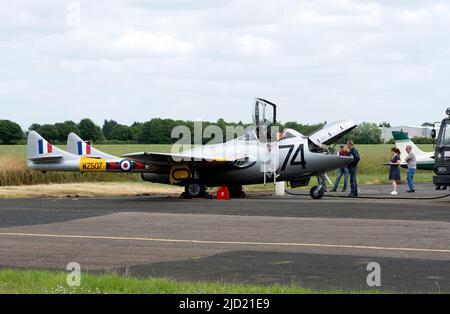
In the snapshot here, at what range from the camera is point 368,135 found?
286 ft

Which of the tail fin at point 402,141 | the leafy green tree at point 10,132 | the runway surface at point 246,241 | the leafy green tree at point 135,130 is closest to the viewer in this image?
the runway surface at point 246,241

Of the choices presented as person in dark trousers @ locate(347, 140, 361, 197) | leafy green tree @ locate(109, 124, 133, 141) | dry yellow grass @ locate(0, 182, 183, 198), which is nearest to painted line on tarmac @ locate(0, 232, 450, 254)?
dry yellow grass @ locate(0, 182, 183, 198)

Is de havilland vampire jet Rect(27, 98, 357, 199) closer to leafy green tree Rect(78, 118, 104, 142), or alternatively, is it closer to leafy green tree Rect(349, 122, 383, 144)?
leafy green tree Rect(78, 118, 104, 142)

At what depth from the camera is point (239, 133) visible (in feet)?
88.2

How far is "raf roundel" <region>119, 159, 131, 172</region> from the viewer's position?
26.4 meters

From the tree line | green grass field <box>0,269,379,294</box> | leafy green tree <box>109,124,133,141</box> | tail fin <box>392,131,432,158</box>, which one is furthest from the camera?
leafy green tree <box>109,124,133,141</box>

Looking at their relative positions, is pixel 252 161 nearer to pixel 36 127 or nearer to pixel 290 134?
pixel 290 134

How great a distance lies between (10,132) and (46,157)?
44.7m

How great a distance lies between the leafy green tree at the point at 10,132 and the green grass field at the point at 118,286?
62083 mm

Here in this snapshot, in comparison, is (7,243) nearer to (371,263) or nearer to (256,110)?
(371,263)

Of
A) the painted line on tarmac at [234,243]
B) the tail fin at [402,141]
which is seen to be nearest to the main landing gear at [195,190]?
the painted line on tarmac at [234,243]

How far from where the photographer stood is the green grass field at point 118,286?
9.09m

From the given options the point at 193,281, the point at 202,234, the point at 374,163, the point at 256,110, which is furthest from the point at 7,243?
the point at 374,163

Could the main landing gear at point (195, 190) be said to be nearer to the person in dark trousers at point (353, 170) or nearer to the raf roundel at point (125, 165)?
the raf roundel at point (125, 165)
